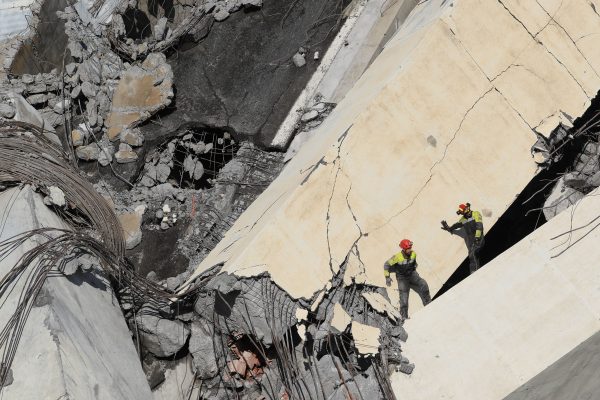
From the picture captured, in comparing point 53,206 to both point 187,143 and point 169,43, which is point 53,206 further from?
point 169,43

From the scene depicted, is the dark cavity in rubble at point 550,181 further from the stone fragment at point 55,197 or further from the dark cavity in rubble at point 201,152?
the stone fragment at point 55,197

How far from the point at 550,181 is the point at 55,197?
19.0 feet

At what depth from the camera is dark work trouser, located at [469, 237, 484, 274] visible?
801cm

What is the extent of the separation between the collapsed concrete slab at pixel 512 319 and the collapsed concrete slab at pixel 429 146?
70 centimetres

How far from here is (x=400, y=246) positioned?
757 cm

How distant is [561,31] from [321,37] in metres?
3.26

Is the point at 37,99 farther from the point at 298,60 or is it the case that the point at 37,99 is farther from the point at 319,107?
the point at 319,107

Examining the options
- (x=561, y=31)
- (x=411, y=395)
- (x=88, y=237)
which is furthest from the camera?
(x=561, y=31)

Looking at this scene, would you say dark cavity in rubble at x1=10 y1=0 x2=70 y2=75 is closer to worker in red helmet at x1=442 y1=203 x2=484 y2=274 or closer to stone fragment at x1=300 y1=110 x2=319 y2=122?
stone fragment at x1=300 y1=110 x2=319 y2=122

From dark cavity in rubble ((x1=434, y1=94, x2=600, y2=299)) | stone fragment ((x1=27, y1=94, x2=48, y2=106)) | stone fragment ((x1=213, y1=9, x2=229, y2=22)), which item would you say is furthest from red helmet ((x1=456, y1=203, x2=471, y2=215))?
stone fragment ((x1=27, y1=94, x2=48, y2=106))

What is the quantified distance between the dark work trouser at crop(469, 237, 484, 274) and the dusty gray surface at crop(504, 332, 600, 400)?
154 centimetres

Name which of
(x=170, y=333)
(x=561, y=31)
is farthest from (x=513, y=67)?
(x=170, y=333)

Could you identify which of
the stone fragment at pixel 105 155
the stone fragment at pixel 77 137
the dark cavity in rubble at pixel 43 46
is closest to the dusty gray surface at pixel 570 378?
the stone fragment at pixel 105 155

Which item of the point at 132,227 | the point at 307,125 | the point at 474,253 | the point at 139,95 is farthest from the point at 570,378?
the point at 139,95
